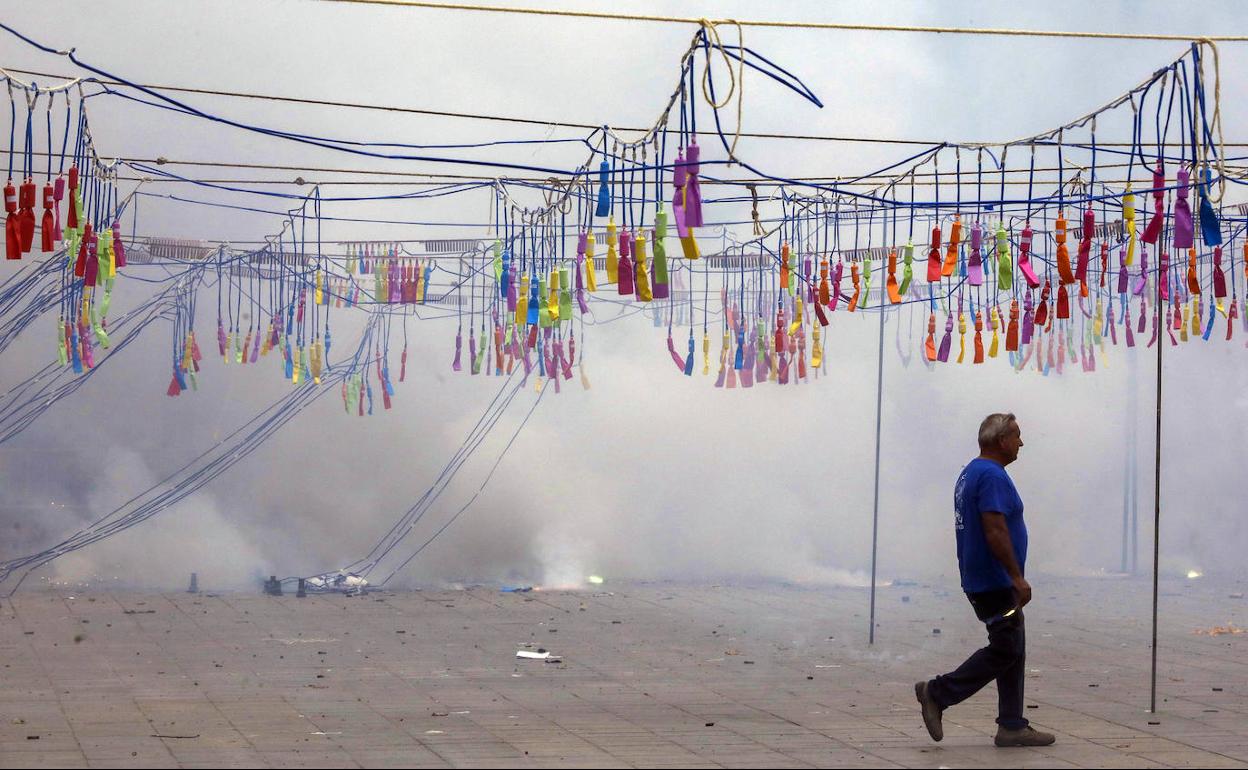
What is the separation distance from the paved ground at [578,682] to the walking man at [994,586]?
0.22 metres

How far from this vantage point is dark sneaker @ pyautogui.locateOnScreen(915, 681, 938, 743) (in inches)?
289

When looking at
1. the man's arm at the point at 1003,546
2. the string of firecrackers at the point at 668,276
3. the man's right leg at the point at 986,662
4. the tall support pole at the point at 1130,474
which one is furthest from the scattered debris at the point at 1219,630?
the man's arm at the point at 1003,546

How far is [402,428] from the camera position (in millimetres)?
19016

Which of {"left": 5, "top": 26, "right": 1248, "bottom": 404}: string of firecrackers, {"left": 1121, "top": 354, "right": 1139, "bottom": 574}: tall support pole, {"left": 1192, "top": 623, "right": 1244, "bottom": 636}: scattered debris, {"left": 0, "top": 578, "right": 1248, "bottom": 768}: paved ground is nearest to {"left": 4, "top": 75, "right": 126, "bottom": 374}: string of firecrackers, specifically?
{"left": 5, "top": 26, "right": 1248, "bottom": 404}: string of firecrackers

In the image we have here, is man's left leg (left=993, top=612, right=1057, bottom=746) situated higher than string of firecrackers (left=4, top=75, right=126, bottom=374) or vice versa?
string of firecrackers (left=4, top=75, right=126, bottom=374)

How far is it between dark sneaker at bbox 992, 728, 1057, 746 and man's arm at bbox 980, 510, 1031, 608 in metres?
0.67

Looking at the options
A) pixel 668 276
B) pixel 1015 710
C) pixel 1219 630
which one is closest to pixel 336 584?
pixel 668 276

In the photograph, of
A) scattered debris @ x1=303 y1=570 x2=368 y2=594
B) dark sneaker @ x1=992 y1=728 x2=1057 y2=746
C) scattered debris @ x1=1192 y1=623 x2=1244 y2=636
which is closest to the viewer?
dark sneaker @ x1=992 y1=728 x2=1057 y2=746

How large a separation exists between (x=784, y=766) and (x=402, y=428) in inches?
496

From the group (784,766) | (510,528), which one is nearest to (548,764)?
(784,766)

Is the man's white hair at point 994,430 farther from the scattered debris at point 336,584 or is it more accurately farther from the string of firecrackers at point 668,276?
the scattered debris at point 336,584

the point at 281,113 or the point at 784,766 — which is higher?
the point at 281,113

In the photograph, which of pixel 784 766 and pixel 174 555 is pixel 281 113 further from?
pixel 784 766

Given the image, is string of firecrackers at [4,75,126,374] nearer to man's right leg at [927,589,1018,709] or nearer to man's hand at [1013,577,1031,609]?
man's right leg at [927,589,1018,709]
